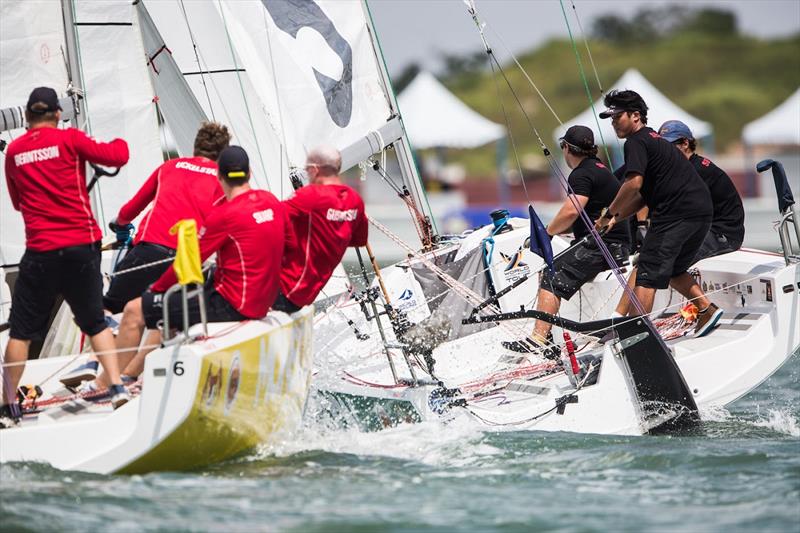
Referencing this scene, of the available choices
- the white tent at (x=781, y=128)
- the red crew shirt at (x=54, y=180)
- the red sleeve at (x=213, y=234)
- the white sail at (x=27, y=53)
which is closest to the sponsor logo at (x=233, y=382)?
the red sleeve at (x=213, y=234)

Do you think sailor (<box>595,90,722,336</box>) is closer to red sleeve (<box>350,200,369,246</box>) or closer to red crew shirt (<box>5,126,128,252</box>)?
red sleeve (<box>350,200,369,246</box>)

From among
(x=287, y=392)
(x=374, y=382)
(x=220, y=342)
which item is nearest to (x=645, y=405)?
(x=374, y=382)

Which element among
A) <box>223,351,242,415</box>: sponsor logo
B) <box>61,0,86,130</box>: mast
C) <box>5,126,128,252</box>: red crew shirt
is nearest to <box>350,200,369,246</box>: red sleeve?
<box>223,351,242,415</box>: sponsor logo

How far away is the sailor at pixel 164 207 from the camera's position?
5.72 metres

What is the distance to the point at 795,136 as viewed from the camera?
21688mm

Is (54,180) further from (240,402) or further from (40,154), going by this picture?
(240,402)

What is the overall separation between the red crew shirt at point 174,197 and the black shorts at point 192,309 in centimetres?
58

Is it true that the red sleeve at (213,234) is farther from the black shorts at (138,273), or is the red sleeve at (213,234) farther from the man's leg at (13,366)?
the man's leg at (13,366)

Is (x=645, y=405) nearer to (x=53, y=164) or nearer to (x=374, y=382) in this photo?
(x=374, y=382)

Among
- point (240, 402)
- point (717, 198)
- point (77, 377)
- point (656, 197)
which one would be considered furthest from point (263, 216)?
point (717, 198)

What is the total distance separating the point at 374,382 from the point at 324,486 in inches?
76.7

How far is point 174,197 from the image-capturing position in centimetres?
572

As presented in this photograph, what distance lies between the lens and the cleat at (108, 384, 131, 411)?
5.11 metres

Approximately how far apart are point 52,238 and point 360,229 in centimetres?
144
